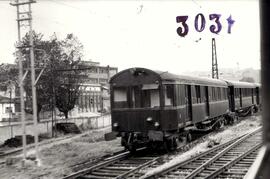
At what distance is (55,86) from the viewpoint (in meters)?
27.5

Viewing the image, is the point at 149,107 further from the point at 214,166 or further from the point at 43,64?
the point at 43,64

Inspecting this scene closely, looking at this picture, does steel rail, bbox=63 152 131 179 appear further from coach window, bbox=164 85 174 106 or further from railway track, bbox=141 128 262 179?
coach window, bbox=164 85 174 106

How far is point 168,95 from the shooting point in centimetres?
1305

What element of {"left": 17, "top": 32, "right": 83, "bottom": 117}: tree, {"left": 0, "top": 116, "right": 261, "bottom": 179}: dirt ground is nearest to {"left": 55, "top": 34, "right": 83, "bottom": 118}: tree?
{"left": 17, "top": 32, "right": 83, "bottom": 117}: tree

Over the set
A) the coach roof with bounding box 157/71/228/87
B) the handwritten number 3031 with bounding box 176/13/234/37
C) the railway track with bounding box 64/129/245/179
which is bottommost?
the railway track with bounding box 64/129/245/179

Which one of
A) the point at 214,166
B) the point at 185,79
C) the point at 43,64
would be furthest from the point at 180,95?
the point at 43,64

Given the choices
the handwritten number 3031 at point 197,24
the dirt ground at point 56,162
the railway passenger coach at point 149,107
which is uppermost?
the handwritten number 3031 at point 197,24

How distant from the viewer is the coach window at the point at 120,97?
13555 mm

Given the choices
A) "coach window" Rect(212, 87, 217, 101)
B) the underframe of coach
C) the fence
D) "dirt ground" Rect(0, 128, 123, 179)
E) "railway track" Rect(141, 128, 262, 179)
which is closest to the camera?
"railway track" Rect(141, 128, 262, 179)

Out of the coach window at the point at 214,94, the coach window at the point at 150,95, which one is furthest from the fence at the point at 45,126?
the coach window at the point at 150,95

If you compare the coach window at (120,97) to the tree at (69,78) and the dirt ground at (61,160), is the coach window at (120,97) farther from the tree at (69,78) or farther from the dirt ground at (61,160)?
the tree at (69,78)

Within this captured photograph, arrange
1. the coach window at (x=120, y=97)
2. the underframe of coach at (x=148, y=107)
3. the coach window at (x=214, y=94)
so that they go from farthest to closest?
the coach window at (x=214, y=94)
the coach window at (x=120, y=97)
the underframe of coach at (x=148, y=107)

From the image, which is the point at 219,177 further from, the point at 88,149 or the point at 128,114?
the point at 88,149

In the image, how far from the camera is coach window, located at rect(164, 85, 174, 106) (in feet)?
42.4
